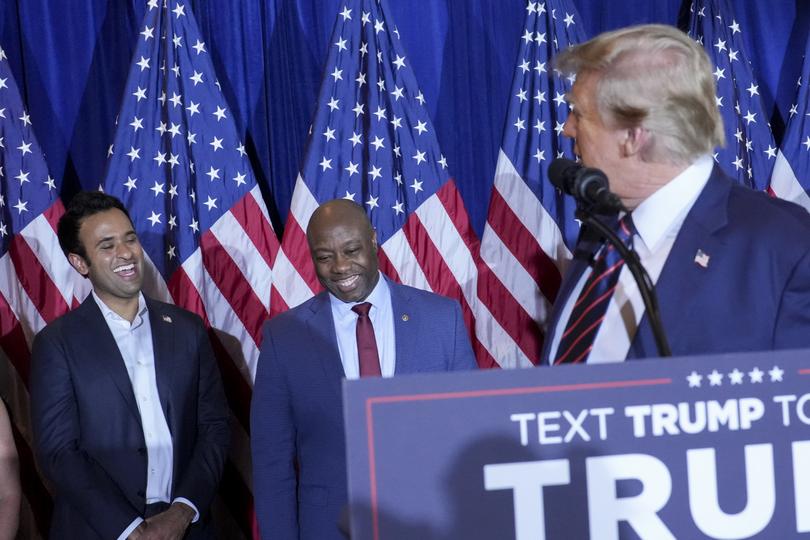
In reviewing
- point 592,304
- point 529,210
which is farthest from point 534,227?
point 592,304

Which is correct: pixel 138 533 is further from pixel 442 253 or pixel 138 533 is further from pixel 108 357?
pixel 442 253

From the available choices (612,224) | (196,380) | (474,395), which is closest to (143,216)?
(196,380)

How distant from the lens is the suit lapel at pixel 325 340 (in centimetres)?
284

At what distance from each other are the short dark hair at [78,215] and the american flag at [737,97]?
7.60 ft

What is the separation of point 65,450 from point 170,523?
0.38 m

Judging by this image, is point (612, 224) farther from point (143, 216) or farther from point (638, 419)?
point (143, 216)

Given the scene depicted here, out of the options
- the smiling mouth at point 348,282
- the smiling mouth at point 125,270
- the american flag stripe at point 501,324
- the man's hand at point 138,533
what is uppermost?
the smiling mouth at point 125,270

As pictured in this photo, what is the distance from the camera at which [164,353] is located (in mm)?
3072

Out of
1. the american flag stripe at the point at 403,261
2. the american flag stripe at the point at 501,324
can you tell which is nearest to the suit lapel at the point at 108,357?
the american flag stripe at the point at 403,261

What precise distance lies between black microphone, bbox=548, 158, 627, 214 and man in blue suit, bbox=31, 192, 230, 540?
1.90 m

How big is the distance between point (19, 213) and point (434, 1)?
183 centimetres

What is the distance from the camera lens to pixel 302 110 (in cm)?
391

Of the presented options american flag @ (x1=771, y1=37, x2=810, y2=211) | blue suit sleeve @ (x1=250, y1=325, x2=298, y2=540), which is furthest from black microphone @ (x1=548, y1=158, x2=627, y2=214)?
american flag @ (x1=771, y1=37, x2=810, y2=211)

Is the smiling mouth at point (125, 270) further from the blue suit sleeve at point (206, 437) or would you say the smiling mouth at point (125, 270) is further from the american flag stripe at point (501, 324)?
the american flag stripe at point (501, 324)
